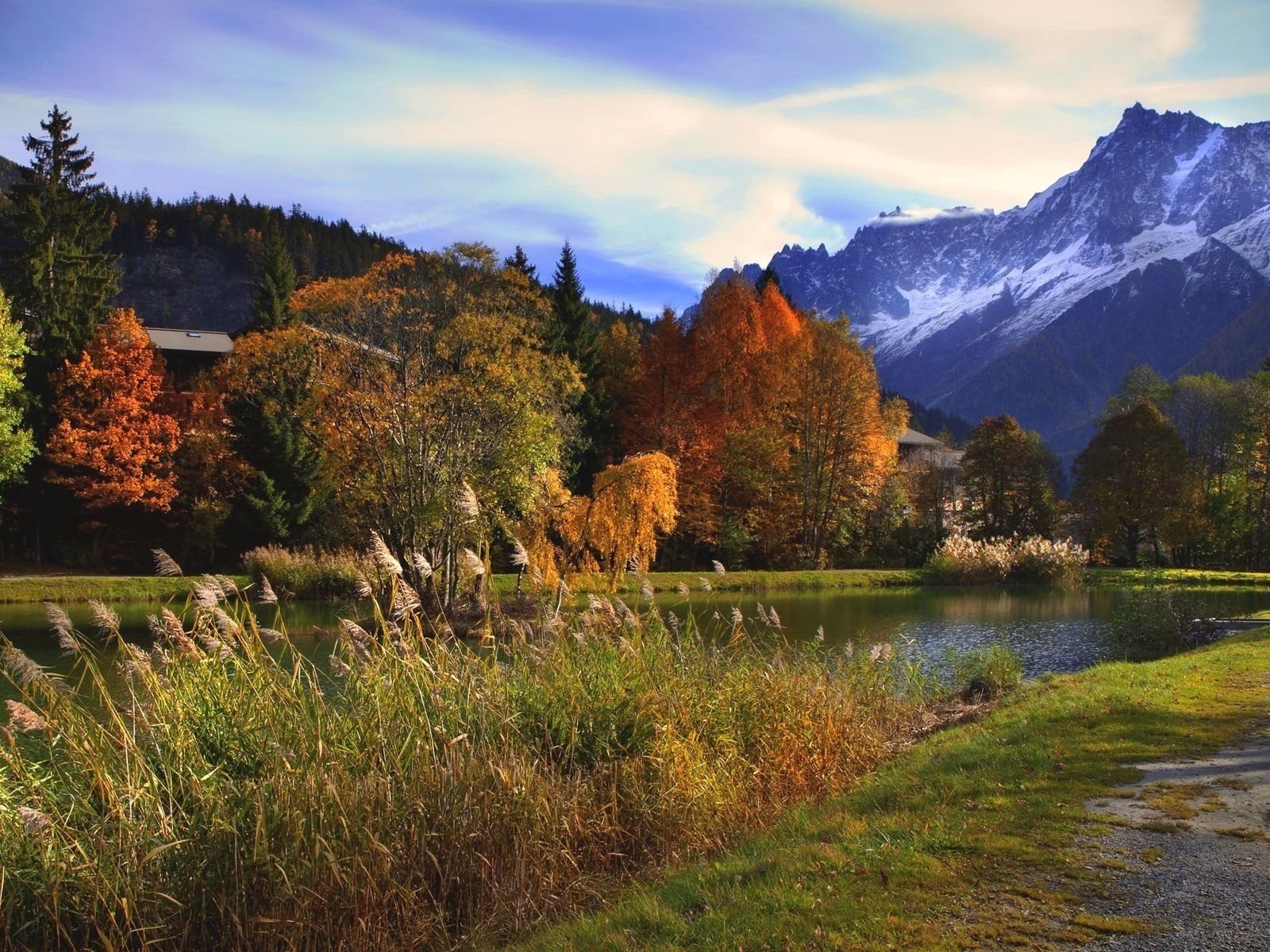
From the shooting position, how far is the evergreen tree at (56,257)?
34344 mm

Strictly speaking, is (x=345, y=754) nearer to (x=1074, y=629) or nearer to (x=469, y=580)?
(x=469, y=580)

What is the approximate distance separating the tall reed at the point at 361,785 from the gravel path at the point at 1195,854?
8.40 feet

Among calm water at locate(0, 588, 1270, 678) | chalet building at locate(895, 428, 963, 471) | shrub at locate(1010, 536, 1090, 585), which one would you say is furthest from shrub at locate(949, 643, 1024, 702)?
chalet building at locate(895, 428, 963, 471)

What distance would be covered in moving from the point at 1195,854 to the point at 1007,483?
48231 mm

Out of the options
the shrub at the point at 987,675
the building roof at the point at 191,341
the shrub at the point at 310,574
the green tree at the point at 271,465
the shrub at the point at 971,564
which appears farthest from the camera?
the building roof at the point at 191,341

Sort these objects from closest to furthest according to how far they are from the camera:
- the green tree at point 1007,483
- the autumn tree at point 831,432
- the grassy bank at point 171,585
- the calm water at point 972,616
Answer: the calm water at point 972,616 < the grassy bank at point 171,585 < the autumn tree at point 831,432 < the green tree at point 1007,483

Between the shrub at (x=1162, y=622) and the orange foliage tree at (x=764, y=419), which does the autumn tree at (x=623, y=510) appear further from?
the orange foliage tree at (x=764, y=419)

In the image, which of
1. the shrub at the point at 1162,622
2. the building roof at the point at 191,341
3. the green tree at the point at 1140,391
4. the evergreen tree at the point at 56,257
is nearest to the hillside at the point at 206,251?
the building roof at the point at 191,341

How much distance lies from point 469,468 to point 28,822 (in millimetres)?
18184

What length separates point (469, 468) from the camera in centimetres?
2261

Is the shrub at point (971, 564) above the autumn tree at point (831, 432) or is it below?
below

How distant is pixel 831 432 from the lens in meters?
39.5

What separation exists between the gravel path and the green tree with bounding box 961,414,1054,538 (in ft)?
146

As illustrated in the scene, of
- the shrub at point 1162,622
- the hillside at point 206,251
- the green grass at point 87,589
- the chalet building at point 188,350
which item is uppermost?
the hillside at point 206,251
